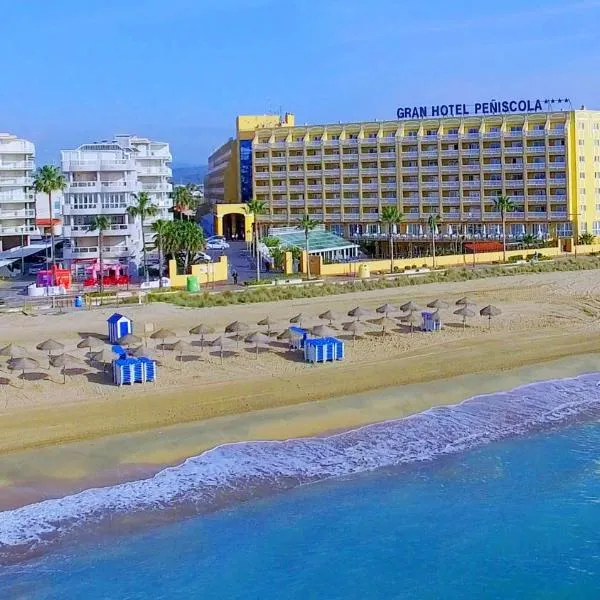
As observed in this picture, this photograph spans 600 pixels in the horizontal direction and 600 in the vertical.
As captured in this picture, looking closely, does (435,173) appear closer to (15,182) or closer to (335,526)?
(15,182)

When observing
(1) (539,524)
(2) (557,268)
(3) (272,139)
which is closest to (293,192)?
(3) (272,139)

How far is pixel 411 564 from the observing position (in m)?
21.8

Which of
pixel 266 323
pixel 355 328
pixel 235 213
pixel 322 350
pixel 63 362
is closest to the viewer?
pixel 63 362

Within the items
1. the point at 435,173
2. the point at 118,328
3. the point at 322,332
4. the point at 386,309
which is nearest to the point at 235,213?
the point at 435,173

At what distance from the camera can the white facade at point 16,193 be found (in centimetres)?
9419

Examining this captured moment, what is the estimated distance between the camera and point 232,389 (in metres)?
35.0

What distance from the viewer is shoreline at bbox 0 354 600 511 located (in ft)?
86.5

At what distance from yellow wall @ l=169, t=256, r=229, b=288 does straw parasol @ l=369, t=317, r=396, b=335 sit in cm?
2010

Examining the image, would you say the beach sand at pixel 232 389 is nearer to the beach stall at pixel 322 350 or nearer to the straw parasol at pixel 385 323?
the beach stall at pixel 322 350

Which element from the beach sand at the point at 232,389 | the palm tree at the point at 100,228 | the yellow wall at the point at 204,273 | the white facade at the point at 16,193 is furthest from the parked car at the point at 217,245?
the beach sand at the point at 232,389

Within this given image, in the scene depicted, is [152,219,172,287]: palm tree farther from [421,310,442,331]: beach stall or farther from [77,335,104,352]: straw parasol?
[77,335,104,352]: straw parasol

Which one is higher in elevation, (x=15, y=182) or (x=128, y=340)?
(x=15, y=182)

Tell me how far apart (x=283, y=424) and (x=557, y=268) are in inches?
1820

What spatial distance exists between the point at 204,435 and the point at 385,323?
18.1m
